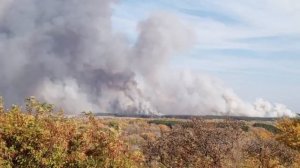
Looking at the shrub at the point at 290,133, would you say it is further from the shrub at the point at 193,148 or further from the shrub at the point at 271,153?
the shrub at the point at 193,148

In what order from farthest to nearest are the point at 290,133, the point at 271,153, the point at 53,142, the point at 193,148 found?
the point at 290,133 < the point at 271,153 < the point at 193,148 < the point at 53,142

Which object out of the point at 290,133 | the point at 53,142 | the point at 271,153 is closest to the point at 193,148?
the point at 271,153

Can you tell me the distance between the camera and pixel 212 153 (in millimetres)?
52812

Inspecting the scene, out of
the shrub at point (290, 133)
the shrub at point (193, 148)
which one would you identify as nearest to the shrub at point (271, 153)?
the shrub at point (193, 148)

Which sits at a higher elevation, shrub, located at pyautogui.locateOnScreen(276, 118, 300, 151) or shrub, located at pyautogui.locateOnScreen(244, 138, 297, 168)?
shrub, located at pyautogui.locateOnScreen(276, 118, 300, 151)

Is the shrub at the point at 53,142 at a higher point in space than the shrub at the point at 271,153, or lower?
higher

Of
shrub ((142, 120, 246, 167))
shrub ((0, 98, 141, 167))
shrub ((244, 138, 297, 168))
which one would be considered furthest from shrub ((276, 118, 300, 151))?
shrub ((0, 98, 141, 167))

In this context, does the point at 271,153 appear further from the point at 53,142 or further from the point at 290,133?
the point at 53,142

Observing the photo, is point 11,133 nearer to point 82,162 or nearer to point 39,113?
point 39,113

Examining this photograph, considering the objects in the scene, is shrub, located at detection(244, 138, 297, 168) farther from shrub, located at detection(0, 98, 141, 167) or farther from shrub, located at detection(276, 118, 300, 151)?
shrub, located at detection(0, 98, 141, 167)

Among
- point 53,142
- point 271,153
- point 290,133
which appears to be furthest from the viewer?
point 290,133

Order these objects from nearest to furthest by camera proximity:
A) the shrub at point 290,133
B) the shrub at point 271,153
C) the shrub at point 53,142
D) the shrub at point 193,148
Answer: the shrub at point 53,142
the shrub at point 193,148
the shrub at point 271,153
the shrub at point 290,133

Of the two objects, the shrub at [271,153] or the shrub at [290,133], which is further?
the shrub at [290,133]

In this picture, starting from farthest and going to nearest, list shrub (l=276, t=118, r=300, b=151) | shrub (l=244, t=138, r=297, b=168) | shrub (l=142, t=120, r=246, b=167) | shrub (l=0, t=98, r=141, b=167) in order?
1. shrub (l=276, t=118, r=300, b=151)
2. shrub (l=244, t=138, r=297, b=168)
3. shrub (l=142, t=120, r=246, b=167)
4. shrub (l=0, t=98, r=141, b=167)
